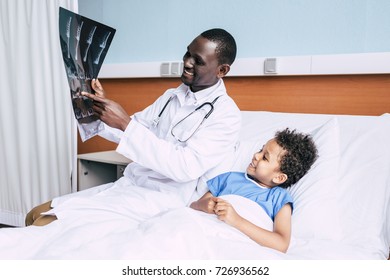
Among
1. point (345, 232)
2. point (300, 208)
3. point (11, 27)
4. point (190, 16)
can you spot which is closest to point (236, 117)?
point (300, 208)

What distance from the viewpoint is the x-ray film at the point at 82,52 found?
122 cm

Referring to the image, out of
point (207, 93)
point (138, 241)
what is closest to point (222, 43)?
point (207, 93)

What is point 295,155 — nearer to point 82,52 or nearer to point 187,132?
point 187,132

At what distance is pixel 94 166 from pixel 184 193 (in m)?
1.02

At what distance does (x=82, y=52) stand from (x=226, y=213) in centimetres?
74

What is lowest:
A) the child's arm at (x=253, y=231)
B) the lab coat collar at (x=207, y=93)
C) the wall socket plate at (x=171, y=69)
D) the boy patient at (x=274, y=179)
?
the child's arm at (x=253, y=231)

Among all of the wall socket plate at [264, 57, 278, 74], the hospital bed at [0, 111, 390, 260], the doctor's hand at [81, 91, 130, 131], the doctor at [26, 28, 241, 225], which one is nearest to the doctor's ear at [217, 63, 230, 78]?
the doctor at [26, 28, 241, 225]

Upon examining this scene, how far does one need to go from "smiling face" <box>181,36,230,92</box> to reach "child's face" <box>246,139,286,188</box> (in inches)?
15.4

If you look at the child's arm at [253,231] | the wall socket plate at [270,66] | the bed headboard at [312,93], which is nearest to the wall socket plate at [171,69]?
the bed headboard at [312,93]

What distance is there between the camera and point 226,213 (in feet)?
3.75

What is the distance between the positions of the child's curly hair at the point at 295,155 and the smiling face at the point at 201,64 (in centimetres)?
39

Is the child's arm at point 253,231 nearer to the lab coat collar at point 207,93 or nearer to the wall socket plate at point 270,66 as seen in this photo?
the lab coat collar at point 207,93

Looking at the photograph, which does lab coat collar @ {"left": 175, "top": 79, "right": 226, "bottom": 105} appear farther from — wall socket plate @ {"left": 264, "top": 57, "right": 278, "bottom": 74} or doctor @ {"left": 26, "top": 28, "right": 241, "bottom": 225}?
wall socket plate @ {"left": 264, "top": 57, "right": 278, "bottom": 74}

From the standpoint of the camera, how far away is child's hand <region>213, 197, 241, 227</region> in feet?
3.71
